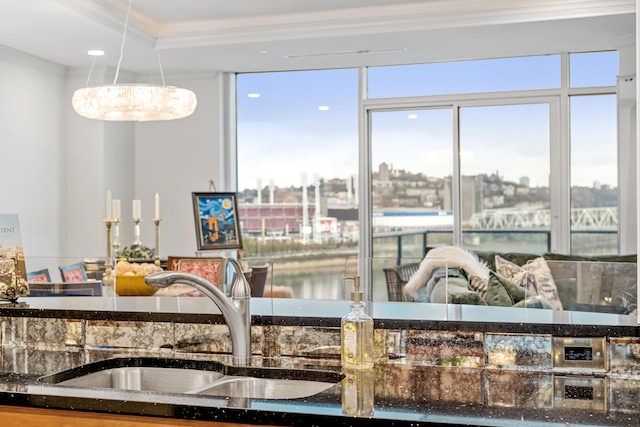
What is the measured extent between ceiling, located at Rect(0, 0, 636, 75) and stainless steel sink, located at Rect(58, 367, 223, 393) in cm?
369

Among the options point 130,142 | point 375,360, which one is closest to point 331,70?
point 130,142

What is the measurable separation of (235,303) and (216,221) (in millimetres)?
5261

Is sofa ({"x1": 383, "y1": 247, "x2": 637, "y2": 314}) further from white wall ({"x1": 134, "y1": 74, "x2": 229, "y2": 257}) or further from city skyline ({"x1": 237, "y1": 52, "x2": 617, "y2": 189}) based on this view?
white wall ({"x1": 134, "y1": 74, "x2": 229, "y2": 257})

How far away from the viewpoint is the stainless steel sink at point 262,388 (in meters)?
1.86

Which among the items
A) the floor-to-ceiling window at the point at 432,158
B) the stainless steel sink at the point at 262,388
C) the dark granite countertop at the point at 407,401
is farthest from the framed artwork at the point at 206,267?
the floor-to-ceiling window at the point at 432,158

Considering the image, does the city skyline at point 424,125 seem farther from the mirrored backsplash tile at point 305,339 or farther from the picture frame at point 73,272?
the mirrored backsplash tile at point 305,339

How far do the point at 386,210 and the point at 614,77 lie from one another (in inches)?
97.6

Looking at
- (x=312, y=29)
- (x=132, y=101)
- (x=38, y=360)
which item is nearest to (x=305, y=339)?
(x=38, y=360)

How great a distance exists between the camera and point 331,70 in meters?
7.73

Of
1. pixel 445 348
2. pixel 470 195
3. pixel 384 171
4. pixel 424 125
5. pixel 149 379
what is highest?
pixel 424 125

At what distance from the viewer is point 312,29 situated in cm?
604

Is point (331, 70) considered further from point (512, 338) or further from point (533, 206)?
point (512, 338)

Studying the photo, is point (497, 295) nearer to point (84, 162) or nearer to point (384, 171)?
point (384, 171)

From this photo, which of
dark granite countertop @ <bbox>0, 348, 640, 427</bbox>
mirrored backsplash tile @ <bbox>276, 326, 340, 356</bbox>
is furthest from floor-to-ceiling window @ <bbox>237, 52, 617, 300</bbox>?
dark granite countertop @ <bbox>0, 348, 640, 427</bbox>
